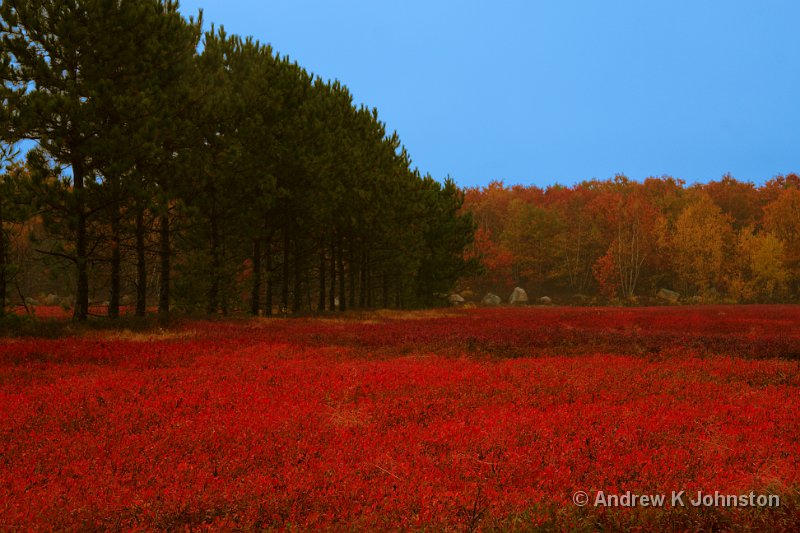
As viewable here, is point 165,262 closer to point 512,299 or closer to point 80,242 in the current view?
point 80,242

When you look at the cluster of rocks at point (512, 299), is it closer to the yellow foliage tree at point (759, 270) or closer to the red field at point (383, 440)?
the yellow foliage tree at point (759, 270)

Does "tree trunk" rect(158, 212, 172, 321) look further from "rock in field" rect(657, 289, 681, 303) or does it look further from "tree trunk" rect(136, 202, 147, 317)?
"rock in field" rect(657, 289, 681, 303)

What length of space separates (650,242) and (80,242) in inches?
2713

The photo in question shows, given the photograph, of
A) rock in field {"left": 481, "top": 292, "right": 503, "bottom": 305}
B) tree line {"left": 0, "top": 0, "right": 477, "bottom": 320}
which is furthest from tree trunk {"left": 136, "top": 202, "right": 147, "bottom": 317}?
rock in field {"left": 481, "top": 292, "right": 503, "bottom": 305}

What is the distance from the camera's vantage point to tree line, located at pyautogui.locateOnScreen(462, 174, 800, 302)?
6059 centimetres

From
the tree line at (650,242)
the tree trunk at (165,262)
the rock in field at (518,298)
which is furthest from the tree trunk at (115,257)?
the rock in field at (518,298)

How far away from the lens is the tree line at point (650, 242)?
6059 cm

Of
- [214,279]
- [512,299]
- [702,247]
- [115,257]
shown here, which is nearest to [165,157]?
[115,257]

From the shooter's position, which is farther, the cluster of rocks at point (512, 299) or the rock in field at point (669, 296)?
the cluster of rocks at point (512, 299)

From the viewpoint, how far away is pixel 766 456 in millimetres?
4910

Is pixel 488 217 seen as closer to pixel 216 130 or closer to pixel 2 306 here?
pixel 216 130

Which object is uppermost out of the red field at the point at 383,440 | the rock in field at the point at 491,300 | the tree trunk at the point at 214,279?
the tree trunk at the point at 214,279

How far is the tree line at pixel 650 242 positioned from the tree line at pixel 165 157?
35.0 m

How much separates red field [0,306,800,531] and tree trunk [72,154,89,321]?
4.83m
